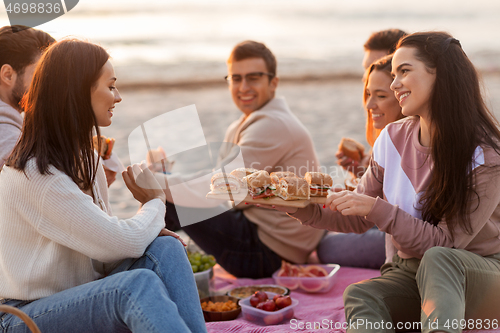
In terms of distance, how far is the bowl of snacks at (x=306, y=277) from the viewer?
352 centimetres

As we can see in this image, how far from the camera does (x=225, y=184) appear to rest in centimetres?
265

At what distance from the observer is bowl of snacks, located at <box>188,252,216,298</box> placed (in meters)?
3.31

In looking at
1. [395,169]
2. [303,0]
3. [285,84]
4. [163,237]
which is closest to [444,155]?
[395,169]

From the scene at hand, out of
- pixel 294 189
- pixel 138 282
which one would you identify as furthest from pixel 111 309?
pixel 294 189

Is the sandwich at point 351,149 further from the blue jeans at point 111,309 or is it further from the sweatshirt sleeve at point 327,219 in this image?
the blue jeans at point 111,309

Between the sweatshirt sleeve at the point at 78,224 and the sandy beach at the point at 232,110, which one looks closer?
the sweatshirt sleeve at the point at 78,224

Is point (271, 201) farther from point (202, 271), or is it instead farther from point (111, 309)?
point (202, 271)

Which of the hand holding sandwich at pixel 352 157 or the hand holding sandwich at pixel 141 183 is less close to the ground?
the hand holding sandwich at pixel 141 183

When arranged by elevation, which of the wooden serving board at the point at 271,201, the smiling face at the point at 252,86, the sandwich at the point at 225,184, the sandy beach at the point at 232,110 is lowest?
the sandy beach at the point at 232,110

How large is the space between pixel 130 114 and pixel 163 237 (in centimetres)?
1057

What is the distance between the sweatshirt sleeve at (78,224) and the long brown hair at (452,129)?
1.46m

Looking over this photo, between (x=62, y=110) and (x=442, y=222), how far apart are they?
5.96 feet

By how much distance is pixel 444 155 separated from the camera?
229 centimetres

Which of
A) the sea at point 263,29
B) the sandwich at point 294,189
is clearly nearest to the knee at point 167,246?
the sandwich at point 294,189
